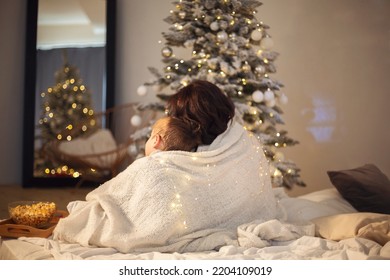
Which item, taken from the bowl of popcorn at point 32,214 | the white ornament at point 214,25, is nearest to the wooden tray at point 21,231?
the bowl of popcorn at point 32,214

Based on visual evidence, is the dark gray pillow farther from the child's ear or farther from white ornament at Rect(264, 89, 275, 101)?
the child's ear

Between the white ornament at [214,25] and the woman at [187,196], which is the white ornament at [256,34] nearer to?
the white ornament at [214,25]

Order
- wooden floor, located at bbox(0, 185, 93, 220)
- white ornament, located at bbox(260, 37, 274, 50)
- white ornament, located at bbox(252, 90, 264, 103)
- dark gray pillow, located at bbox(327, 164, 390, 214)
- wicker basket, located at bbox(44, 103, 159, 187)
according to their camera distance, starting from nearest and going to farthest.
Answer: dark gray pillow, located at bbox(327, 164, 390, 214)
wooden floor, located at bbox(0, 185, 93, 220)
white ornament, located at bbox(252, 90, 264, 103)
white ornament, located at bbox(260, 37, 274, 50)
wicker basket, located at bbox(44, 103, 159, 187)

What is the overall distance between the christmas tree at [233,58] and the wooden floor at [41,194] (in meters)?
0.87

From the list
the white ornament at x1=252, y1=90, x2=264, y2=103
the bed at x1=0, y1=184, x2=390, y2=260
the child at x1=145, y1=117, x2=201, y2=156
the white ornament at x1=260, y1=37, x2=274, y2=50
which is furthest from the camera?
the white ornament at x1=260, y1=37, x2=274, y2=50

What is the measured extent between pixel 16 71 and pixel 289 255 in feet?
8.35

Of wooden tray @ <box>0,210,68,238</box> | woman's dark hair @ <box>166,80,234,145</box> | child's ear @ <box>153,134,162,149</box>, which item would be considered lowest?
wooden tray @ <box>0,210,68,238</box>

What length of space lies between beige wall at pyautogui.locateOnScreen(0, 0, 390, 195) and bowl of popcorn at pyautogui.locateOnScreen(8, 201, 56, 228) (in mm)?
1297

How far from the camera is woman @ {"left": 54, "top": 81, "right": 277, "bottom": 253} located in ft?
4.61

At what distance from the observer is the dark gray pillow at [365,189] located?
1993 millimetres

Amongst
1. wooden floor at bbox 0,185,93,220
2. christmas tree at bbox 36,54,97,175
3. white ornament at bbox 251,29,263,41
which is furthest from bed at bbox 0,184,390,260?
christmas tree at bbox 36,54,97,175

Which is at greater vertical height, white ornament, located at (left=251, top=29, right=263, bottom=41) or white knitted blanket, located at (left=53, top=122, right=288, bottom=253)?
white ornament, located at (left=251, top=29, right=263, bottom=41)

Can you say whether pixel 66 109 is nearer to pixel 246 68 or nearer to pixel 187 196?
pixel 246 68
